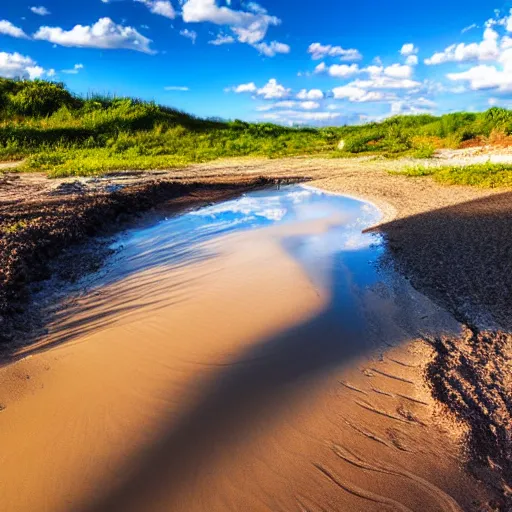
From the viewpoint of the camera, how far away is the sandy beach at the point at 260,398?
8.71 ft

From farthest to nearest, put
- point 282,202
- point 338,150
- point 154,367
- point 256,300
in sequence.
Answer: point 338,150 → point 282,202 → point 256,300 → point 154,367

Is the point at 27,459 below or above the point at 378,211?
below

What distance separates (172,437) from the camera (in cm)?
311

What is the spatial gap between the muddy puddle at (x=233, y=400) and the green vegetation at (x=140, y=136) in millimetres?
10000

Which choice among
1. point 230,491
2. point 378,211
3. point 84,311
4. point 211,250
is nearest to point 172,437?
point 230,491

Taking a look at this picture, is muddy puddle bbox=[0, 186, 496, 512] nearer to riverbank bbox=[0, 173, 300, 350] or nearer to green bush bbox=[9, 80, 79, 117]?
riverbank bbox=[0, 173, 300, 350]

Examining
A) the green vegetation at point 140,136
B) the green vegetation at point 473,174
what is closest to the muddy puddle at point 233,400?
the green vegetation at point 473,174

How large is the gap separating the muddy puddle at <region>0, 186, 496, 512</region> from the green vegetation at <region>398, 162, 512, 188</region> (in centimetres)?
742

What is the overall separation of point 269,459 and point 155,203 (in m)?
8.25

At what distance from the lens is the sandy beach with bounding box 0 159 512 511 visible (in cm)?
266

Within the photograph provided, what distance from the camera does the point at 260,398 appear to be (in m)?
3.51

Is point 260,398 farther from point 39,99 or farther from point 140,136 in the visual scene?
point 39,99

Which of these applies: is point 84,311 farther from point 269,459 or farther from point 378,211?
point 378,211

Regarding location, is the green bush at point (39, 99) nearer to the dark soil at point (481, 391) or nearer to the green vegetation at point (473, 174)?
the green vegetation at point (473, 174)
